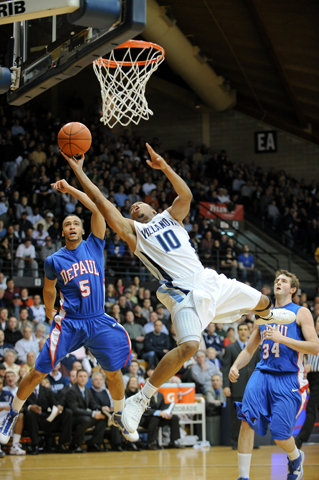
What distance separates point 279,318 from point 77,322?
2100mm

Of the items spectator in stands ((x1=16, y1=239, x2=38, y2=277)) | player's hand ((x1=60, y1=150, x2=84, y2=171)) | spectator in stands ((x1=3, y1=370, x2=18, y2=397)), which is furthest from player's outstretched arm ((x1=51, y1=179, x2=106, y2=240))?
spectator in stands ((x1=16, y1=239, x2=38, y2=277))

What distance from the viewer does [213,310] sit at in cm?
577

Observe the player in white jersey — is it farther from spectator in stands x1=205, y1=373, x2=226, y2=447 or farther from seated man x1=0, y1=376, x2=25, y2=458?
spectator in stands x1=205, y1=373, x2=226, y2=447

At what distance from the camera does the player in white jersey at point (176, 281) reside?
560cm

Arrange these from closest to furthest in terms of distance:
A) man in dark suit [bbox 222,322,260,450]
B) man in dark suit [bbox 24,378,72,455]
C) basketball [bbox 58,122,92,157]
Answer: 1. basketball [bbox 58,122,92,157]
2. man in dark suit [bbox 24,378,72,455]
3. man in dark suit [bbox 222,322,260,450]

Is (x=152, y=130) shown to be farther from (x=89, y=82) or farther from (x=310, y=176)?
(x=310, y=176)

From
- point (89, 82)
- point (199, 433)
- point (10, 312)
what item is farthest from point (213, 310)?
point (89, 82)

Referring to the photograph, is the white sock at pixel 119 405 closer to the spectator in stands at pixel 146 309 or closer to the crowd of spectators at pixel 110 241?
the crowd of spectators at pixel 110 241

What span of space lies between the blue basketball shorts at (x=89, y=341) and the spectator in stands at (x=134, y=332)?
6.32 metres

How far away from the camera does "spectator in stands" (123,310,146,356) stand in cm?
1280

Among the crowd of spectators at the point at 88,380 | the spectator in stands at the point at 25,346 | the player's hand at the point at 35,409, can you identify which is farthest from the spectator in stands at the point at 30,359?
the player's hand at the point at 35,409

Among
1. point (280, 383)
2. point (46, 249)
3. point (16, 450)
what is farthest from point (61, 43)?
point (46, 249)

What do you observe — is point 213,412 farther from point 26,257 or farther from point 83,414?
point 26,257

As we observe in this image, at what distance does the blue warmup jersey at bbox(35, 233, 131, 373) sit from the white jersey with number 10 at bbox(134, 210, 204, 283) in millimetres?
924
